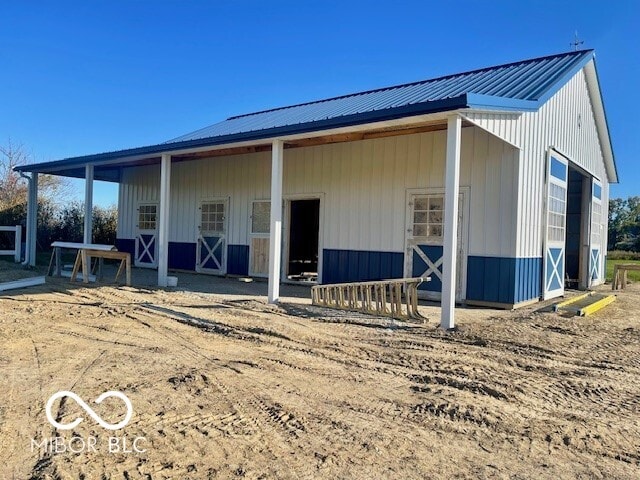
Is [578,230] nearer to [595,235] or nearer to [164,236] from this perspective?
[595,235]

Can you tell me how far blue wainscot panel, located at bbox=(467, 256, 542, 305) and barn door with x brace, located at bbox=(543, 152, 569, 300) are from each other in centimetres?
94

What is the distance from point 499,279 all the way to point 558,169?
128 inches

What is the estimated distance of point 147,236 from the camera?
1484cm

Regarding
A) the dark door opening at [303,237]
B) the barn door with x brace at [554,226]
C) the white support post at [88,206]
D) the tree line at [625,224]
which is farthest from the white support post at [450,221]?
the tree line at [625,224]

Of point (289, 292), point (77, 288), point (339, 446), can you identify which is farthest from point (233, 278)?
point (339, 446)

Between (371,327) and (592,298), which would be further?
(592,298)

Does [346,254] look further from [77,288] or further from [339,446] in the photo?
[339,446]

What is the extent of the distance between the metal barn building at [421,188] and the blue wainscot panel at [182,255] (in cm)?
5

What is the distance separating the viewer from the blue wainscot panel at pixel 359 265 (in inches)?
378

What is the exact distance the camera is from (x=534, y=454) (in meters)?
2.81

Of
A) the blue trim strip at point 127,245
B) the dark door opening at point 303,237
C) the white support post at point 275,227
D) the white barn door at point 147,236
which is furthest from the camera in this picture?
the blue trim strip at point 127,245

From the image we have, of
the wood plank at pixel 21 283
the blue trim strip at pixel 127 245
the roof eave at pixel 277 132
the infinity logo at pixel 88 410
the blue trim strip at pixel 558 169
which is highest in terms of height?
the roof eave at pixel 277 132

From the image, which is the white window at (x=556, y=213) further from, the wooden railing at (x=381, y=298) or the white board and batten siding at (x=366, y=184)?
the wooden railing at (x=381, y=298)

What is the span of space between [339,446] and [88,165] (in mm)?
12086
